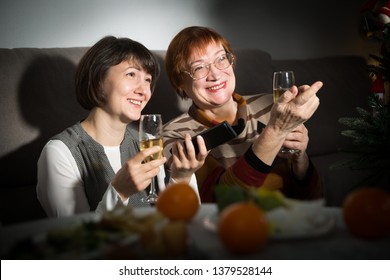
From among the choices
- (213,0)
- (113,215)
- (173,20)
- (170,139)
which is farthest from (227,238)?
(213,0)

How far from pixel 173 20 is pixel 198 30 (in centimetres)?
67

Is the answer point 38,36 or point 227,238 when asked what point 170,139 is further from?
point 227,238

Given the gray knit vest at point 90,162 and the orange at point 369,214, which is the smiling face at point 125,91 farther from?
the orange at point 369,214

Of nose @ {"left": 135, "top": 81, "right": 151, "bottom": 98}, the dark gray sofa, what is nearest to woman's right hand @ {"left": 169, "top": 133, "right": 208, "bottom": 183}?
nose @ {"left": 135, "top": 81, "right": 151, "bottom": 98}

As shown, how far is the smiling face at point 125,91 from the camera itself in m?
1.61

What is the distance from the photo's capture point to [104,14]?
2.26m

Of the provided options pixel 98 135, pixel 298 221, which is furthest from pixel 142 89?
pixel 298 221

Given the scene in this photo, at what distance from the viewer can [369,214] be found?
767 millimetres

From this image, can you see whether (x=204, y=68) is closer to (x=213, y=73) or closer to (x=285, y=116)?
(x=213, y=73)

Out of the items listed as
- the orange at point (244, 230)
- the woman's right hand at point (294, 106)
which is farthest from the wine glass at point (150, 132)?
the orange at point (244, 230)

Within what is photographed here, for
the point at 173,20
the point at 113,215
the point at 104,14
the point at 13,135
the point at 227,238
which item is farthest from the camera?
the point at 173,20

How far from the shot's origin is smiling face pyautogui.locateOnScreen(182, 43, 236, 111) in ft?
5.89

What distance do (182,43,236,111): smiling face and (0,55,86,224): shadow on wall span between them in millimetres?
417

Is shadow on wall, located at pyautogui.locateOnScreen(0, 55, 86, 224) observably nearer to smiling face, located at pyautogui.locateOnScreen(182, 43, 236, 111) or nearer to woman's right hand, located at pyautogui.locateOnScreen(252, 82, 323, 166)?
smiling face, located at pyautogui.locateOnScreen(182, 43, 236, 111)
